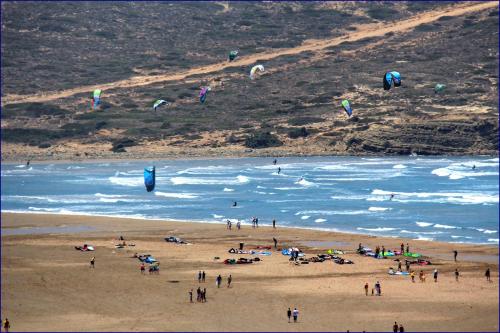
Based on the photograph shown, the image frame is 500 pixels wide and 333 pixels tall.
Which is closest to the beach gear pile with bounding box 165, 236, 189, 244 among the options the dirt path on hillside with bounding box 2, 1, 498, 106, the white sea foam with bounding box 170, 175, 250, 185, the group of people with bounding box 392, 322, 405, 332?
the group of people with bounding box 392, 322, 405, 332

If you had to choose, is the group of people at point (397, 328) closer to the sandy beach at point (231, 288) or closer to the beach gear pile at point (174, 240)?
the sandy beach at point (231, 288)

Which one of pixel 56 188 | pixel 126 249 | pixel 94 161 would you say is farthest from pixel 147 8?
pixel 126 249

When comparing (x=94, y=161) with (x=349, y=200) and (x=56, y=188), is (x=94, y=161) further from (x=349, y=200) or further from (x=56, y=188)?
(x=349, y=200)

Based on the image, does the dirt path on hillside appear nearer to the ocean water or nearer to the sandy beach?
the ocean water

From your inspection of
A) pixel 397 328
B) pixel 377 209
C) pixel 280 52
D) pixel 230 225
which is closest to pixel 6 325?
pixel 397 328

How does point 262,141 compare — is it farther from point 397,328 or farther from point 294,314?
point 397,328
